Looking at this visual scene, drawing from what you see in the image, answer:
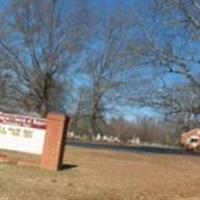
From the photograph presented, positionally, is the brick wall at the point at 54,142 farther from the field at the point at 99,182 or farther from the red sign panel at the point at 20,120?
the red sign panel at the point at 20,120

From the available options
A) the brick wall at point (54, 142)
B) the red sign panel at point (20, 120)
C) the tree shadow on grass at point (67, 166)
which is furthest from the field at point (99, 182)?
the red sign panel at point (20, 120)

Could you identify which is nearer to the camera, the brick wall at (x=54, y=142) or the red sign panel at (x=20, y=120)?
the brick wall at (x=54, y=142)

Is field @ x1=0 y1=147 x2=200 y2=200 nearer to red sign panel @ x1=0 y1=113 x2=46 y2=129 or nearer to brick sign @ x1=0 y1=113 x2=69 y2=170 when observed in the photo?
brick sign @ x1=0 y1=113 x2=69 y2=170

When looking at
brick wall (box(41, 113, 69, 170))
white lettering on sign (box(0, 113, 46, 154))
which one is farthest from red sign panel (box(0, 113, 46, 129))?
brick wall (box(41, 113, 69, 170))

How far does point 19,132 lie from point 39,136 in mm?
1252

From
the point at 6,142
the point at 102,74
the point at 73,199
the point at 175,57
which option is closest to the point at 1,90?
the point at 102,74

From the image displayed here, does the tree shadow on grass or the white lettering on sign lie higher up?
the white lettering on sign

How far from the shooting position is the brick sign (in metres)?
21.8

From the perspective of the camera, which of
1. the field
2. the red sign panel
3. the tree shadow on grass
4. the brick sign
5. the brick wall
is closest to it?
the field

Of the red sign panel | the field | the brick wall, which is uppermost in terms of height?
the red sign panel

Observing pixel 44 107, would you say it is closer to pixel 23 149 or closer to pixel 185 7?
pixel 23 149

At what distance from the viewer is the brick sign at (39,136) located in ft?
71.6

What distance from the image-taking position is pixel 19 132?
78.9 ft

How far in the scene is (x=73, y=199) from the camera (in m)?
15.1
